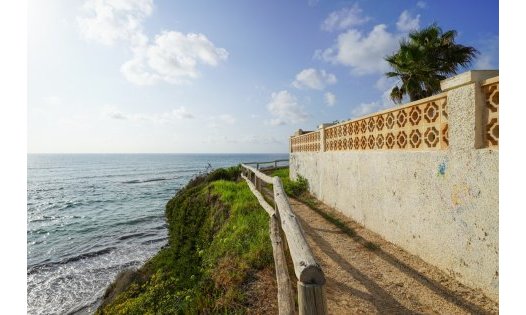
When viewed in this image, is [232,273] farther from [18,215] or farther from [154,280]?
[154,280]

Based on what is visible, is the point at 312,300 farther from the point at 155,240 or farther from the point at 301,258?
the point at 155,240

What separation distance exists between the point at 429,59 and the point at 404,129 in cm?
811

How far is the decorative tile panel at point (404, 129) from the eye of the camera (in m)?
4.27

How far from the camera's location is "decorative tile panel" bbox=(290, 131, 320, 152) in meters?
10.8

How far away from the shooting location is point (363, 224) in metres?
6.68

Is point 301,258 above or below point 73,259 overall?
above

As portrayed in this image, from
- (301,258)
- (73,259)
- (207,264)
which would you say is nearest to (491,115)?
(301,258)

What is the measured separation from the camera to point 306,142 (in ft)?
40.5

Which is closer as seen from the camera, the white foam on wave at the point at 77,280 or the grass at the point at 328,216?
the grass at the point at 328,216

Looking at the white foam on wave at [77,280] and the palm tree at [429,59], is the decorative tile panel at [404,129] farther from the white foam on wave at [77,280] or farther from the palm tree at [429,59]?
the white foam on wave at [77,280]

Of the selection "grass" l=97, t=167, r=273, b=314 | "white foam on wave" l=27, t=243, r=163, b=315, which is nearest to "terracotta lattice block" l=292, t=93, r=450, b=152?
"grass" l=97, t=167, r=273, b=314

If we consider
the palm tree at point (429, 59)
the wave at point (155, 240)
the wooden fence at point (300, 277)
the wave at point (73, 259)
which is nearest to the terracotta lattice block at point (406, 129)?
the wooden fence at point (300, 277)

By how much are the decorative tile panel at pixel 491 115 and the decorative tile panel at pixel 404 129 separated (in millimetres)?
639

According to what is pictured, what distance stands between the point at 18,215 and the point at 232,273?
2928mm
